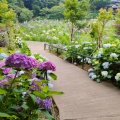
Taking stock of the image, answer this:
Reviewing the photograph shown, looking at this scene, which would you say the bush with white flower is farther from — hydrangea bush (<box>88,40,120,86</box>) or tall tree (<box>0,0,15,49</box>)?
tall tree (<box>0,0,15,49</box>)

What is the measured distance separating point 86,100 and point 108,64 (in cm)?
168

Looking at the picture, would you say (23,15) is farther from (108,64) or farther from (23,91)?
(23,91)

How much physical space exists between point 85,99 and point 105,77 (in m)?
1.53

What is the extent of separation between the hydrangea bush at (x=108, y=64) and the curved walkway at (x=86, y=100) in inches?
8.7

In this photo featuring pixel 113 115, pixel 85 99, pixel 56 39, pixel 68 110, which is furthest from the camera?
pixel 56 39

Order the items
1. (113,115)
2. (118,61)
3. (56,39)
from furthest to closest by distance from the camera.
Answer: (56,39)
(118,61)
(113,115)

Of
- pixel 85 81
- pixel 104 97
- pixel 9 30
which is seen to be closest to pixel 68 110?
pixel 104 97

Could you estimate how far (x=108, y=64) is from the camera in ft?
20.7

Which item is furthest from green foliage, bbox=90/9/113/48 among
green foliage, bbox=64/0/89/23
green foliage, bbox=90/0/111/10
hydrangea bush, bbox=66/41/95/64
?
green foliage, bbox=90/0/111/10

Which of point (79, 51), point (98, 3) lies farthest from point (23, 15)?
point (79, 51)

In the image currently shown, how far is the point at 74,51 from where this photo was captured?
10227 millimetres

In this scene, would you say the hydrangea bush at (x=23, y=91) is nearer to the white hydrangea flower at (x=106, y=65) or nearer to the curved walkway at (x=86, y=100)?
the curved walkway at (x=86, y=100)

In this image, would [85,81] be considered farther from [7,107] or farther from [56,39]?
[56,39]

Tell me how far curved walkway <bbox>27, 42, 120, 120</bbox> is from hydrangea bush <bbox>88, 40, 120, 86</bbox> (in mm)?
220
